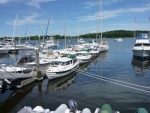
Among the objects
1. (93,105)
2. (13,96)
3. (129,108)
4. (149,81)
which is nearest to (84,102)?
(93,105)

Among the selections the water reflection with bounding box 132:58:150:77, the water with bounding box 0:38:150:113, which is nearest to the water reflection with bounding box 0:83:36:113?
the water with bounding box 0:38:150:113

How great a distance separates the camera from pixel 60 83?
3148cm

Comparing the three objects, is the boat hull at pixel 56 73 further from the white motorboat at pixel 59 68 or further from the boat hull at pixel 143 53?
the boat hull at pixel 143 53

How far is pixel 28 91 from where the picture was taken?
27.2m

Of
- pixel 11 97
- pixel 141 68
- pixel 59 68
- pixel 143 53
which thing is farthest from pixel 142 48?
pixel 11 97

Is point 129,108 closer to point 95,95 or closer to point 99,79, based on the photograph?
point 95,95

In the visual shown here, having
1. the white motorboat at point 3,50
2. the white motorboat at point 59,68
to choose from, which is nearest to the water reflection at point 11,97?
the white motorboat at point 59,68

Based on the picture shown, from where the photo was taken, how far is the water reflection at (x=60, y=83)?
29134mm

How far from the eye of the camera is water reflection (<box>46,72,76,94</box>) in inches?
1147

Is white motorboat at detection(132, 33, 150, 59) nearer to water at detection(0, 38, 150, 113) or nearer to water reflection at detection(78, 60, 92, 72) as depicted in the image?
water reflection at detection(78, 60, 92, 72)

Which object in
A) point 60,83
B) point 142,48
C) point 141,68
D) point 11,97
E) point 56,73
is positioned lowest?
point 11,97

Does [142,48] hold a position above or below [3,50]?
above

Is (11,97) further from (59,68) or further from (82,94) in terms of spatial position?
(59,68)

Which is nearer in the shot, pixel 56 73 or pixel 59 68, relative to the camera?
pixel 56 73
